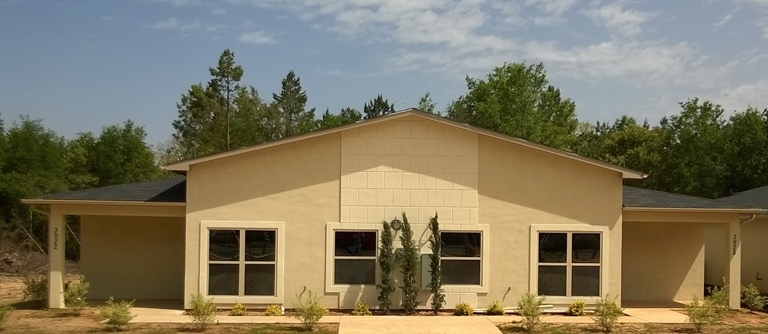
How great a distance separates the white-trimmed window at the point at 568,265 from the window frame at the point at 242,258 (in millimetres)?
5893

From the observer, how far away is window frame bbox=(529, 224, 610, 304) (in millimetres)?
15984

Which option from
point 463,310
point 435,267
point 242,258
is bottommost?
point 463,310

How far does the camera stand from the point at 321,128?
4609 cm

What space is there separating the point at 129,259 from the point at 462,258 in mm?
8683

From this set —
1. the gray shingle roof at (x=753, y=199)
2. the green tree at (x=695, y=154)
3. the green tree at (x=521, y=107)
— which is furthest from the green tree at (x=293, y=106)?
the gray shingle roof at (x=753, y=199)

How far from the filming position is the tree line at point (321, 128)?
108ft

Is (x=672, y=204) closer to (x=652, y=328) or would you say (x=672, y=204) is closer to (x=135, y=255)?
(x=652, y=328)

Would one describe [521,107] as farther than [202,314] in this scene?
Yes

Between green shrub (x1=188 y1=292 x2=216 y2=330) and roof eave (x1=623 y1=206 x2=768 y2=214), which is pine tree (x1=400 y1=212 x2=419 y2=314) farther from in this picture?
roof eave (x1=623 y1=206 x2=768 y2=214)

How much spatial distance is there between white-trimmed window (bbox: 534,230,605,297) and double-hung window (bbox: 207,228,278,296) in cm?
616

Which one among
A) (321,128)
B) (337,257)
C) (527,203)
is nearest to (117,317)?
(337,257)

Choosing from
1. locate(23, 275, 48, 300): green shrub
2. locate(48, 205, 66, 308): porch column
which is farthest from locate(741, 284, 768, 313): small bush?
locate(23, 275, 48, 300): green shrub

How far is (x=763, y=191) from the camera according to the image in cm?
2308

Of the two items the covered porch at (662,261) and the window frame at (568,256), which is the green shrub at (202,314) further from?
the covered porch at (662,261)
